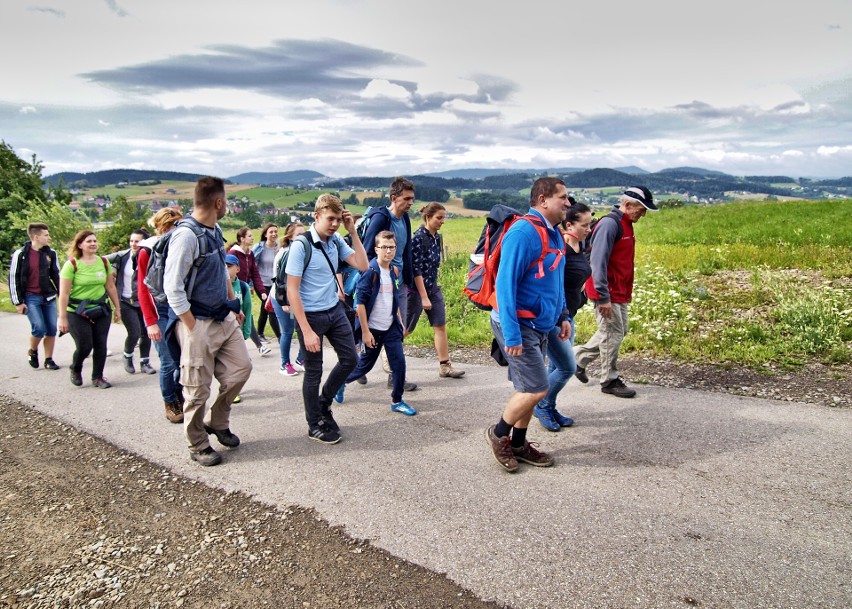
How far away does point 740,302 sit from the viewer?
8.72 meters

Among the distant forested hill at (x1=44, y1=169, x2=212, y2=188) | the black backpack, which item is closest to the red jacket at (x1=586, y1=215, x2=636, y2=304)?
the black backpack

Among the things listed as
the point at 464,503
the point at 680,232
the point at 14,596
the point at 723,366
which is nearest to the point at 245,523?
the point at 14,596

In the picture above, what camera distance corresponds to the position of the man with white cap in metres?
5.41

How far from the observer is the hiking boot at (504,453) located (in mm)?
4180

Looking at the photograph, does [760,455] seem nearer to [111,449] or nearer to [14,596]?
[14,596]

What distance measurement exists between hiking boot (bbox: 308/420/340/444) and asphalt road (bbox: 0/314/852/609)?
0.25 feet

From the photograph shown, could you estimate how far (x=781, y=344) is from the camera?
266 inches

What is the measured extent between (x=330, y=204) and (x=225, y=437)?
229cm

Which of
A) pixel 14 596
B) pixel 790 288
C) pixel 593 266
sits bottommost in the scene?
pixel 14 596

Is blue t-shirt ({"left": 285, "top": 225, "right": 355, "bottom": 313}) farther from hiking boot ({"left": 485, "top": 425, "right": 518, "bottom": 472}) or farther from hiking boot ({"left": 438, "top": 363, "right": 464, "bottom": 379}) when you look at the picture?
hiking boot ({"left": 438, "top": 363, "right": 464, "bottom": 379})

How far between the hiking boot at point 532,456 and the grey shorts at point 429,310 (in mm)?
2530

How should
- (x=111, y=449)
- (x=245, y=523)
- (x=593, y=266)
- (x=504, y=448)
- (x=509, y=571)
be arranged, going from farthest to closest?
1. (x=593, y=266)
2. (x=111, y=449)
3. (x=504, y=448)
4. (x=245, y=523)
5. (x=509, y=571)

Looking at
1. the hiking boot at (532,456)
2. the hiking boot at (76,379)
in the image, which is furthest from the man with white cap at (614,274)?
the hiking boot at (76,379)

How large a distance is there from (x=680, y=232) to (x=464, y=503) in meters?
17.4
